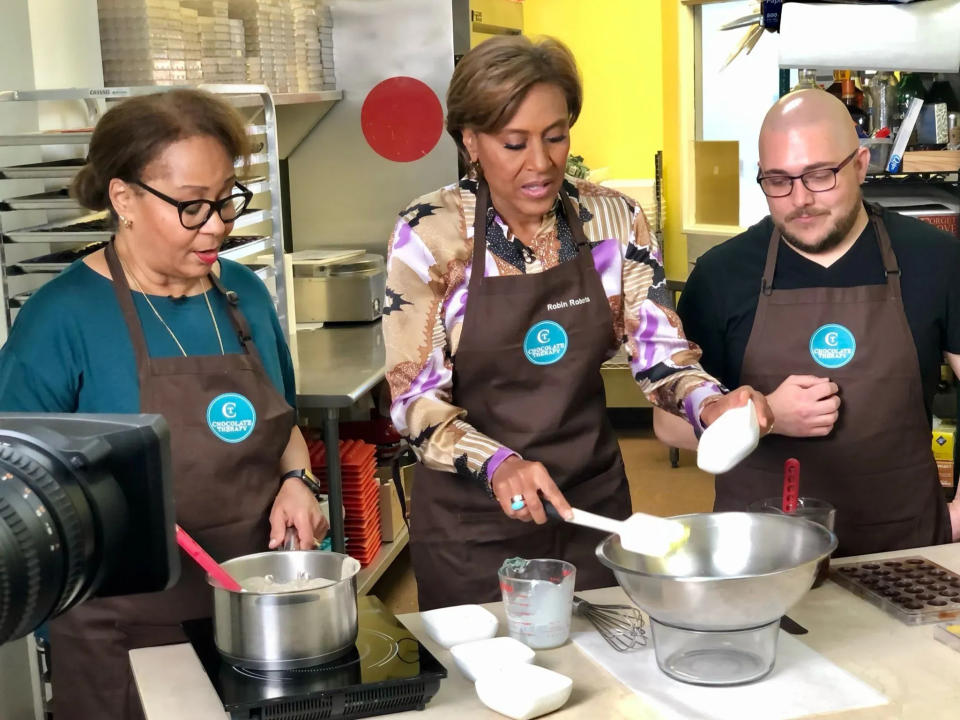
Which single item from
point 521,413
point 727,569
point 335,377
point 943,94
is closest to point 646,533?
point 727,569

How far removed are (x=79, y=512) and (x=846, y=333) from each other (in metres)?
1.90

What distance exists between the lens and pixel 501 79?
2246mm

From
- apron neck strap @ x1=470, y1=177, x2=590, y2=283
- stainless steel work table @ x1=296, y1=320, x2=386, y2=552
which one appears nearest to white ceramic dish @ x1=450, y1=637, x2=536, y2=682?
apron neck strap @ x1=470, y1=177, x2=590, y2=283

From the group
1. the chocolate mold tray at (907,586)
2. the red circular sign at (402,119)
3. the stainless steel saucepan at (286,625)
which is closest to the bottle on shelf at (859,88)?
the red circular sign at (402,119)

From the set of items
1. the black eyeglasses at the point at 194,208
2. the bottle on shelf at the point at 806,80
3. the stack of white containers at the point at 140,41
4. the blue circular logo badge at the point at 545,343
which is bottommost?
the blue circular logo badge at the point at 545,343

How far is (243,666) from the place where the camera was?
5.79 ft

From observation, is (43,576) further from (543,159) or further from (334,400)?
(334,400)

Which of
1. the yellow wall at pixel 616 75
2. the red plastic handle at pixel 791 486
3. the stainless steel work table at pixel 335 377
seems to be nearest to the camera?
the red plastic handle at pixel 791 486

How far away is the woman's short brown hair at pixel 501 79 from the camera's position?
2248 mm

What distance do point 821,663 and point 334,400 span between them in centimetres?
203

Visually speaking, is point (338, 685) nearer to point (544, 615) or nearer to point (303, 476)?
point (544, 615)

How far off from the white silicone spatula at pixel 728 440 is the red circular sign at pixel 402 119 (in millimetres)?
3272

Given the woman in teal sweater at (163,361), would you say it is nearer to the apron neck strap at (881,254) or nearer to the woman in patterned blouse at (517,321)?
the woman in patterned blouse at (517,321)

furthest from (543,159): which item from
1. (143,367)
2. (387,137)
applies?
(387,137)
